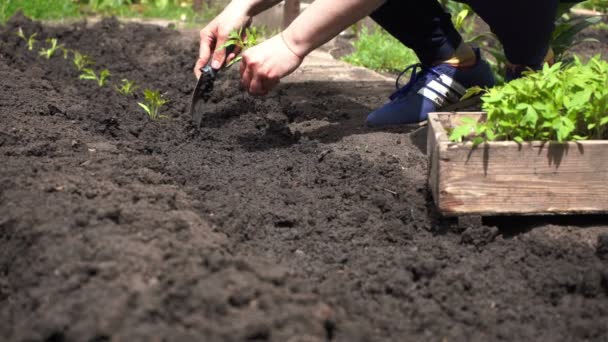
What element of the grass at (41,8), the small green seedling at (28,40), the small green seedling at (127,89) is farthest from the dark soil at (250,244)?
the grass at (41,8)

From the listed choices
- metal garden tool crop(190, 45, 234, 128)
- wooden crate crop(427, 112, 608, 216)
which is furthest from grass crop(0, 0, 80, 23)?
wooden crate crop(427, 112, 608, 216)

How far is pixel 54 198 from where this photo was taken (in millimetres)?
2346

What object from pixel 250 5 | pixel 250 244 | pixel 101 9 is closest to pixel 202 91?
pixel 250 5

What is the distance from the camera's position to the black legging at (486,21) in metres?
3.19

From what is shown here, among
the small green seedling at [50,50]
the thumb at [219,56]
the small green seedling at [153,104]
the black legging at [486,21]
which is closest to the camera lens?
the black legging at [486,21]

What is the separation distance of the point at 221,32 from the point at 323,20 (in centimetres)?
75

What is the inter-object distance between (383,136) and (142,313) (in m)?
2.03

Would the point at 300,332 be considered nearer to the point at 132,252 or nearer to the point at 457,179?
the point at 132,252

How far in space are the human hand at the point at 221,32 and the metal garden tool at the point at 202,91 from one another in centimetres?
3

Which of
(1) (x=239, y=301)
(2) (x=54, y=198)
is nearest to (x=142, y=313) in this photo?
(1) (x=239, y=301)

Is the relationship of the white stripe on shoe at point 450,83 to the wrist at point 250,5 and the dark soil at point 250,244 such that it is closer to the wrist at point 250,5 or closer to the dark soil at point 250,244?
the dark soil at point 250,244

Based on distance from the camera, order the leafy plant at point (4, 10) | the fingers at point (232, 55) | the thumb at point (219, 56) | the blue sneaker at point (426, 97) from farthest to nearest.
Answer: the leafy plant at point (4, 10)
the blue sneaker at point (426, 97)
the fingers at point (232, 55)
the thumb at point (219, 56)

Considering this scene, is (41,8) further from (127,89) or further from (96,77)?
(127,89)

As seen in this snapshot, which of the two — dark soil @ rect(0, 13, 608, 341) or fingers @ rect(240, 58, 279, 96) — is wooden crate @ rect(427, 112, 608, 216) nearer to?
dark soil @ rect(0, 13, 608, 341)
